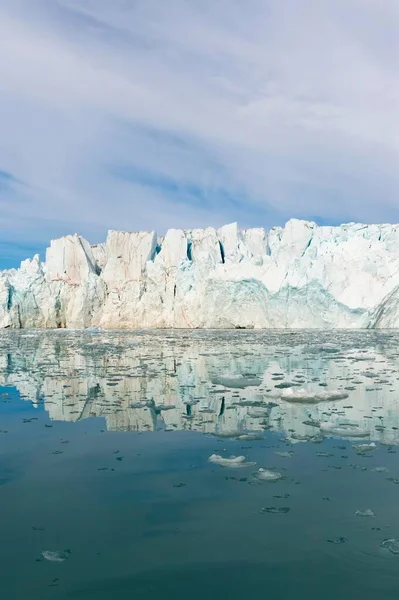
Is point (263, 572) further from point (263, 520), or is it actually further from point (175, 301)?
point (175, 301)

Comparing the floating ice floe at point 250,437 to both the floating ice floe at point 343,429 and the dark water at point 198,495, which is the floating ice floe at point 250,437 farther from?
the floating ice floe at point 343,429

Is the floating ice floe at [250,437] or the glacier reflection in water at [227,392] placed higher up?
the glacier reflection in water at [227,392]

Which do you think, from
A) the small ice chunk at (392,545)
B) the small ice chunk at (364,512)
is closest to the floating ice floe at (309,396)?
the small ice chunk at (364,512)

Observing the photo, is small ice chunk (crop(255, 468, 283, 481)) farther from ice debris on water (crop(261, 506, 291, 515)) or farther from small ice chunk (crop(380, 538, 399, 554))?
small ice chunk (crop(380, 538, 399, 554))

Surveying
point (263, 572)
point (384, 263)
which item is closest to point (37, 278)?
point (384, 263)

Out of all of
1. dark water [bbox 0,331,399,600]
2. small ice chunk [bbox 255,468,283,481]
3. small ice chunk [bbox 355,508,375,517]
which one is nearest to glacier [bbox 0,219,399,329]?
dark water [bbox 0,331,399,600]
